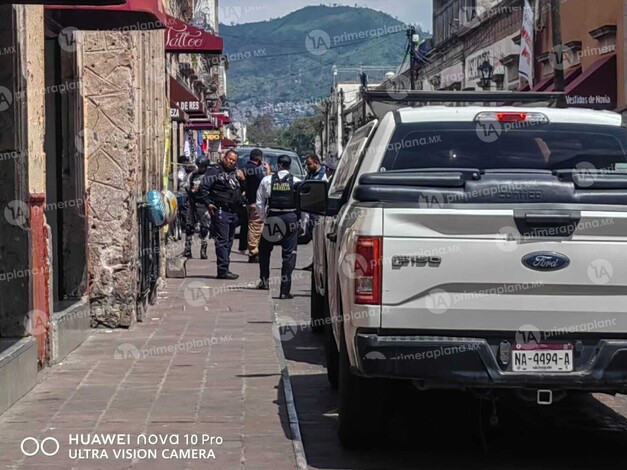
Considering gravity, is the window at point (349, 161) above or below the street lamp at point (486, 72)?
below

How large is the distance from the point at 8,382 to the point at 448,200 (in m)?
3.63

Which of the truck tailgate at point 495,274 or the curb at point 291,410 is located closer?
the truck tailgate at point 495,274

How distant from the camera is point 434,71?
53156mm

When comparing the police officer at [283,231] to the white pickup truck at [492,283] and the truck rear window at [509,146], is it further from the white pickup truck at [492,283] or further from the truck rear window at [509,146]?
the white pickup truck at [492,283]

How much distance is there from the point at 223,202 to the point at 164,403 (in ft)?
33.4

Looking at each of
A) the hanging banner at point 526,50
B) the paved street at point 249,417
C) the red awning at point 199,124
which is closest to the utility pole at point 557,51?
the hanging banner at point 526,50

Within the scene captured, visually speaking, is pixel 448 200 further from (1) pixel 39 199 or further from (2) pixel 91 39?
(2) pixel 91 39

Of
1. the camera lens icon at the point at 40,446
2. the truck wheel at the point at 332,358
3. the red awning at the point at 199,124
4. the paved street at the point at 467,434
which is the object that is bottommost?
the paved street at the point at 467,434

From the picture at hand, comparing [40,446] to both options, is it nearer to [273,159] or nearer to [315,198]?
[315,198]

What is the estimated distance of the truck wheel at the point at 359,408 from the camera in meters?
7.15

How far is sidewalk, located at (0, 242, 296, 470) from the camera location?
7164 millimetres

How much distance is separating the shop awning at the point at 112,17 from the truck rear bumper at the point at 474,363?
465cm

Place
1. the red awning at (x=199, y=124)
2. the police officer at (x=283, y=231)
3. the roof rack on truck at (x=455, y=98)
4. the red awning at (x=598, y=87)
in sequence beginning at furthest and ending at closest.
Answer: the red awning at (x=199, y=124) < the red awning at (x=598, y=87) < the police officer at (x=283, y=231) < the roof rack on truck at (x=455, y=98)

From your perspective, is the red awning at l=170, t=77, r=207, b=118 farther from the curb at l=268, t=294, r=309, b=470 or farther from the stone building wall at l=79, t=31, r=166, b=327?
the curb at l=268, t=294, r=309, b=470
